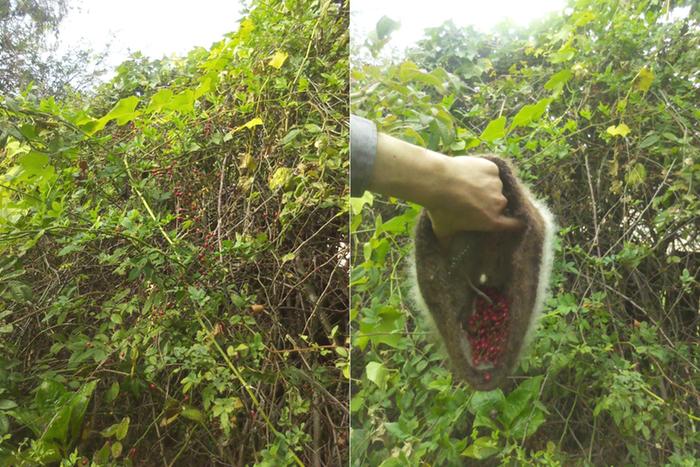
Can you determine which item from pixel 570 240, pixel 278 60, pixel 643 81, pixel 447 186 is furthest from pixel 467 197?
pixel 278 60

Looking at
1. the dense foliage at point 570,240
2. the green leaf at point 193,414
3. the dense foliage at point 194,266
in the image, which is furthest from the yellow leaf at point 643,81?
the green leaf at point 193,414

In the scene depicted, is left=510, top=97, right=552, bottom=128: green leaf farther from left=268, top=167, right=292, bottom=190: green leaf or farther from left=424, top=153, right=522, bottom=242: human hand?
left=268, top=167, right=292, bottom=190: green leaf

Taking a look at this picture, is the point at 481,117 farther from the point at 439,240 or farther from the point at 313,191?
the point at 313,191

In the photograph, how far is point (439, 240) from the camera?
2.09 ft

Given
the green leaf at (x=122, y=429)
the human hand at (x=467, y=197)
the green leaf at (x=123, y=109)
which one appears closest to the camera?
the human hand at (x=467, y=197)

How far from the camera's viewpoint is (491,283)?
640 mm

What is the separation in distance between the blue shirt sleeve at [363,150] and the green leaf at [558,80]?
20 cm

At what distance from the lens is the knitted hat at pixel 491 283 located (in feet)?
2.08

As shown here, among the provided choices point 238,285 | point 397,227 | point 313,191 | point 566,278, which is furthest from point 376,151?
point 238,285

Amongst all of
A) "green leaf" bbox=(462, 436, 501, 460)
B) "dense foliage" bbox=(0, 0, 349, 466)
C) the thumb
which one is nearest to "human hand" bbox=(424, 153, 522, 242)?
the thumb

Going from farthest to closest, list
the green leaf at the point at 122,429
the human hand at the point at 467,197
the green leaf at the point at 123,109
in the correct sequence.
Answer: the green leaf at the point at 122,429 → the green leaf at the point at 123,109 → the human hand at the point at 467,197

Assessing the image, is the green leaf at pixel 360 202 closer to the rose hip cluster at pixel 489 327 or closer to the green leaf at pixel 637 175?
the rose hip cluster at pixel 489 327

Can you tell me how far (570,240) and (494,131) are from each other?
0.47 ft

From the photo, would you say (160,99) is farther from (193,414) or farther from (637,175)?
(637,175)
